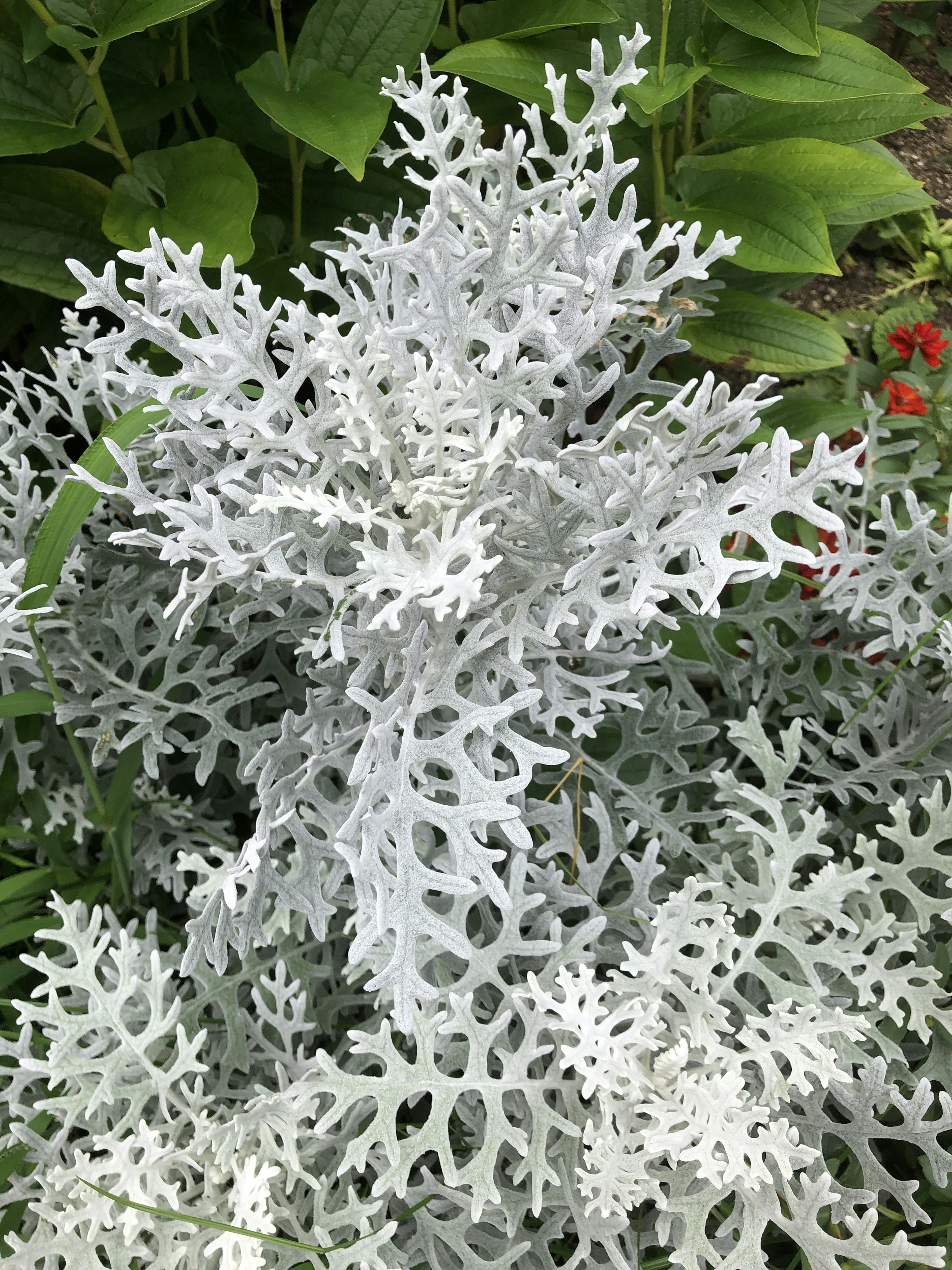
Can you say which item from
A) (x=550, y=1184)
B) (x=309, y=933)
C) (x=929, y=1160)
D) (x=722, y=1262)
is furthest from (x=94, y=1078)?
(x=929, y=1160)

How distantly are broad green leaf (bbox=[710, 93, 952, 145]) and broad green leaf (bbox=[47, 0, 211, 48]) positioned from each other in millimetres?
505

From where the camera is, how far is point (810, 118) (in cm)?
94

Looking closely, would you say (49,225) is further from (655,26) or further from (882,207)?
(882,207)

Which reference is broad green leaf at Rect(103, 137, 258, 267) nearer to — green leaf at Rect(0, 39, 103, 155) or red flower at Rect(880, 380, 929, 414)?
green leaf at Rect(0, 39, 103, 155)

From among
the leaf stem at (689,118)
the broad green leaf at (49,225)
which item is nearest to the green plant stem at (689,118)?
the leaf stem at (689,118)

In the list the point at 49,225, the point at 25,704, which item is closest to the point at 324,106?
the point at 49,225

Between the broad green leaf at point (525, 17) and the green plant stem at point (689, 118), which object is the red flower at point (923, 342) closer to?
the green plant stem at point (689, 118)

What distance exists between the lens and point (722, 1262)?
1.77ft

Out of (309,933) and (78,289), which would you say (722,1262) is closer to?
(309,933)

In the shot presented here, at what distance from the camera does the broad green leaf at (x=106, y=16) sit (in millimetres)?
741

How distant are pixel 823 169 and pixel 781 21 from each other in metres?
0.15

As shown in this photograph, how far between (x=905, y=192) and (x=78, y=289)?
85 cm

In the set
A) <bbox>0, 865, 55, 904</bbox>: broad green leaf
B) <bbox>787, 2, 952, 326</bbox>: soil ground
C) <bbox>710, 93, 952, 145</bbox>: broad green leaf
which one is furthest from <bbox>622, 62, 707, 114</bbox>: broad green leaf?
<bbox>0, 865, 55, 904</bbox>: broad green leaf

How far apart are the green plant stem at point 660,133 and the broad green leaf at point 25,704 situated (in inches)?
25.9
